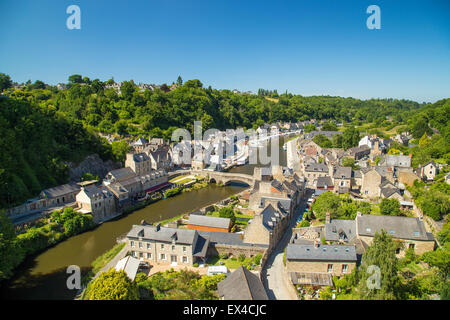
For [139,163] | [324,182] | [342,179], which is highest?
[139,163]

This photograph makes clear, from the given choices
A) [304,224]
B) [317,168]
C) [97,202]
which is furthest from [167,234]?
[317,168]

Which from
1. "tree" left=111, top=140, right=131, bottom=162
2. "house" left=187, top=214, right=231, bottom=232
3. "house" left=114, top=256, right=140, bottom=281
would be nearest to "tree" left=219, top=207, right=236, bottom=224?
"house" left=187, top=214, right=231, bottom=232

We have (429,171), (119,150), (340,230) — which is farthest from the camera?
(119,150)

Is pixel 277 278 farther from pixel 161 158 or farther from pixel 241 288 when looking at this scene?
pixel 161 158

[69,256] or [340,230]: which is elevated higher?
[340,230]

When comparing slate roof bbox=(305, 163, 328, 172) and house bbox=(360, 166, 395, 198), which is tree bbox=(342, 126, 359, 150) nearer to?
slate roof bbox=(305, 163, 328, 172)

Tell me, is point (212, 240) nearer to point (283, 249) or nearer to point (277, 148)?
point (283, 249)

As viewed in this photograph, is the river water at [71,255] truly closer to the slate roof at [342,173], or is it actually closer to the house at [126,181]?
the house at [126,181]

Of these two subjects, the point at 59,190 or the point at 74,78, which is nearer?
the point at 59,190

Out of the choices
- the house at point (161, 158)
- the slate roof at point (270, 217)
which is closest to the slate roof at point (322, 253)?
the slate roof at point (270, 217)
